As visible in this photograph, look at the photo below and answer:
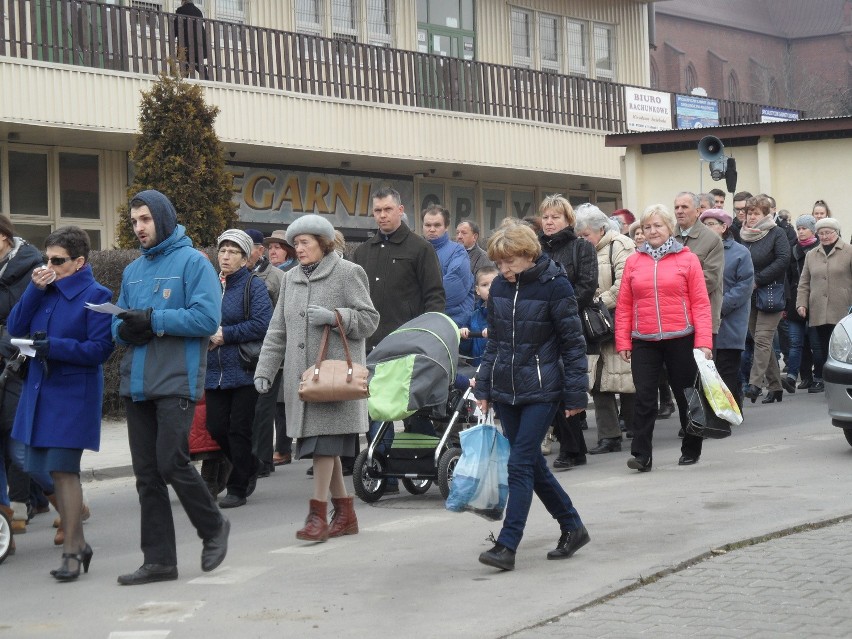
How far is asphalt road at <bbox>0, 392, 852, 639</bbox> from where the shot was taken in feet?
22.1

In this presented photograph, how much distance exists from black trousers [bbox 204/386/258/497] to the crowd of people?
0.01m

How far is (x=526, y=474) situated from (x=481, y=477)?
26cm

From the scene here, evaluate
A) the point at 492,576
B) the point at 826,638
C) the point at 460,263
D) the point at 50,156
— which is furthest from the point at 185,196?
the point at 826,638

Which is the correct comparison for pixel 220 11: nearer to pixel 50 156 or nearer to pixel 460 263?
pixel 50 156

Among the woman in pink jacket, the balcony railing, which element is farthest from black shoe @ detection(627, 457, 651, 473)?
the balcony railing

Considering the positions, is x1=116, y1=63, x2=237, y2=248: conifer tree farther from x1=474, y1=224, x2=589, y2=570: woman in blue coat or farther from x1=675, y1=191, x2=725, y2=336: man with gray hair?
x1=474, y1=224, x2=589, y2=570: woman in blue coat

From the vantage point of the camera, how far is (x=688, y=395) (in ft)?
35.3

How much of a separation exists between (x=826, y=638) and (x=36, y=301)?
187 inches

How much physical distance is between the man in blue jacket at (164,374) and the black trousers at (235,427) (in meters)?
2.44

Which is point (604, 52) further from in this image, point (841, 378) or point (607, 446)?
point (841, 378)

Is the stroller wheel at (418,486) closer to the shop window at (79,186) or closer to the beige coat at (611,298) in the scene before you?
the beige coat at (611,298)

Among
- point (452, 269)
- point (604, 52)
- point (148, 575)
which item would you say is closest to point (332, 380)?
point (148, 575)

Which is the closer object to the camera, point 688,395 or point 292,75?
point 688,395

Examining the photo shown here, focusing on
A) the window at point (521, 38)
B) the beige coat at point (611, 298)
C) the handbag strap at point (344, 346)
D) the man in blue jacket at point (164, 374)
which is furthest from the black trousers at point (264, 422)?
the window at point (521, 38)
